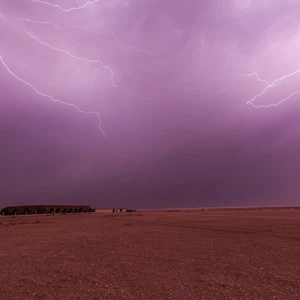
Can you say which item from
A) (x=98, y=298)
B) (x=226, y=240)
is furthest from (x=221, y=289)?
(x=226, y=240)

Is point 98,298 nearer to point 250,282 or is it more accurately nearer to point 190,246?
point 250,282

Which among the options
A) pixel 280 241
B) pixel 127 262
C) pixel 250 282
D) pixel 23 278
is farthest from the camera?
pixel 280 241

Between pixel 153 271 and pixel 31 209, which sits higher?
pixel 31 209

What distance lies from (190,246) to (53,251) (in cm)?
538

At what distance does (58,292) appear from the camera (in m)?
5.51

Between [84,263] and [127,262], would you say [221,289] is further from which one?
[84,263]

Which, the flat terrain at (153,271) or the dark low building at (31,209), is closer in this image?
the flat terrain at (153,271)

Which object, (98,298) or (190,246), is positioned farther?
(190,246)

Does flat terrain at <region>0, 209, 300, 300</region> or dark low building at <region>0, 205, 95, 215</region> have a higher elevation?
dark low building at <region>0, 205, 95, 215</region>

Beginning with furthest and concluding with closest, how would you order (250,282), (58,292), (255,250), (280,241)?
(280,241), (255,250), (250,282), (58,292)

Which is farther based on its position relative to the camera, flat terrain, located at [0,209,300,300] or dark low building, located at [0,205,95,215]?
dark low building, located at [0,205,95,215]

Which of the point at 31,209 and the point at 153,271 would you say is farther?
the point at 31,209

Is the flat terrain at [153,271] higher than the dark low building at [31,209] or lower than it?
lower

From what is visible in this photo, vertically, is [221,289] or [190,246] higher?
[190,246]
